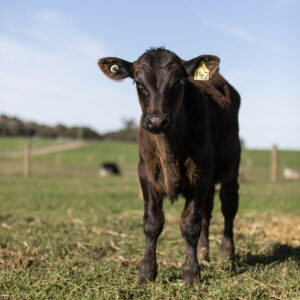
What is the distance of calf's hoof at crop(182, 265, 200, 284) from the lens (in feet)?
13.3

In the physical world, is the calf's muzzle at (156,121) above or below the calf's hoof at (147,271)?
above

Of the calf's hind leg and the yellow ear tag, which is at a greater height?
the yellow ear tag

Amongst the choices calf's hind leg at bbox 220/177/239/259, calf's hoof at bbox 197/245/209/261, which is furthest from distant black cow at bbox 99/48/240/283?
calf's hind leg at bbox 220/177/239/259

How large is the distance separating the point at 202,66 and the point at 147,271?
2286 mm

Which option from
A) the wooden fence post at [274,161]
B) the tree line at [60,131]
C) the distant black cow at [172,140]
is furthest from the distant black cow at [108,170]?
the tree line at [60,131]

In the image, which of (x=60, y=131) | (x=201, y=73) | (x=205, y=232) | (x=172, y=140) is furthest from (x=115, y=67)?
(x=60, y=131)

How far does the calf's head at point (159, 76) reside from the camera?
12.5 feet

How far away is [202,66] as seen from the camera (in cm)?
452

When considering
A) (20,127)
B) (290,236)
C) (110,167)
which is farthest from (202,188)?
(20,127)

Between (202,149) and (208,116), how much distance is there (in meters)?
0.60

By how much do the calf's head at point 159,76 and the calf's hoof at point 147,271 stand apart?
1.43 meters

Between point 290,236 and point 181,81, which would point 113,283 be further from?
point 290,236

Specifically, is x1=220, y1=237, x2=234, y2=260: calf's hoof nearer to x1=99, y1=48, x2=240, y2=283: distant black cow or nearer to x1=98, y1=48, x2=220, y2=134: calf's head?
x1=99, y1=48, x2=240, y2=283: distant black cow

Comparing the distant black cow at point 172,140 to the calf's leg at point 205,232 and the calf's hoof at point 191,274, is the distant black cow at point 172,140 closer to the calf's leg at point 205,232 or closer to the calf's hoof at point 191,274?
the calf's hoof at point 191,274
